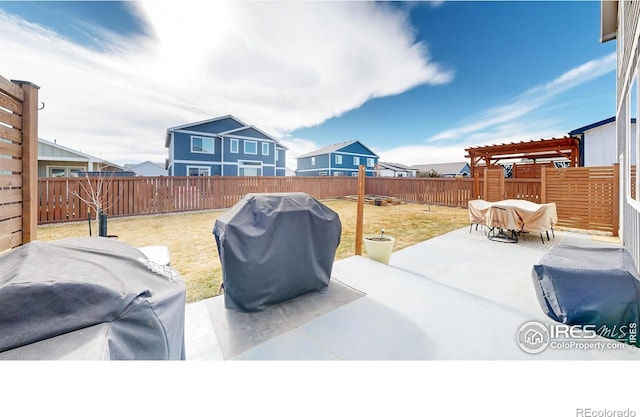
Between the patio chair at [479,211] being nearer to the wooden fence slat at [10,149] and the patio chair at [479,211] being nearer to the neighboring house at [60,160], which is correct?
the wooden fence slat at [10,149]

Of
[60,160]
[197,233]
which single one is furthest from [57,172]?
[197,233]

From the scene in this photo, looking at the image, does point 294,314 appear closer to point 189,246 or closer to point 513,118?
point 189,246

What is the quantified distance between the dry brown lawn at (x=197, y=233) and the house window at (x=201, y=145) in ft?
29.6

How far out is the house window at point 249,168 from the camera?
57.6 ft

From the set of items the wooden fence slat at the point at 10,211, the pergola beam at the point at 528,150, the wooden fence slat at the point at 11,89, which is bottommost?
the wooden fence slat at the point at 10,211

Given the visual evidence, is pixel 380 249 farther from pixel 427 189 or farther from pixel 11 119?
pixel 427 189

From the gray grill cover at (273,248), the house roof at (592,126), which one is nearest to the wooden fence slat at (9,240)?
the gray grill cover at (273,248)

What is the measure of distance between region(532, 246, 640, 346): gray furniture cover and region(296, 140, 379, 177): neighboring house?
69.7 ft

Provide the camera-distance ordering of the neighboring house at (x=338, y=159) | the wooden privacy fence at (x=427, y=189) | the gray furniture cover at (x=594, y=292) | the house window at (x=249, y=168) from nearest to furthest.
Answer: the gray furniture cover at (x=594, y=292)
the wooden privacy fence at (x=427, y=189)
the house window at (x=249, y=168)
the neighboring house at (x=338, y=159)

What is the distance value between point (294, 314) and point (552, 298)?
2.08 meters

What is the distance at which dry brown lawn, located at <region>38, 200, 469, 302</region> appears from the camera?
336 centimetres
